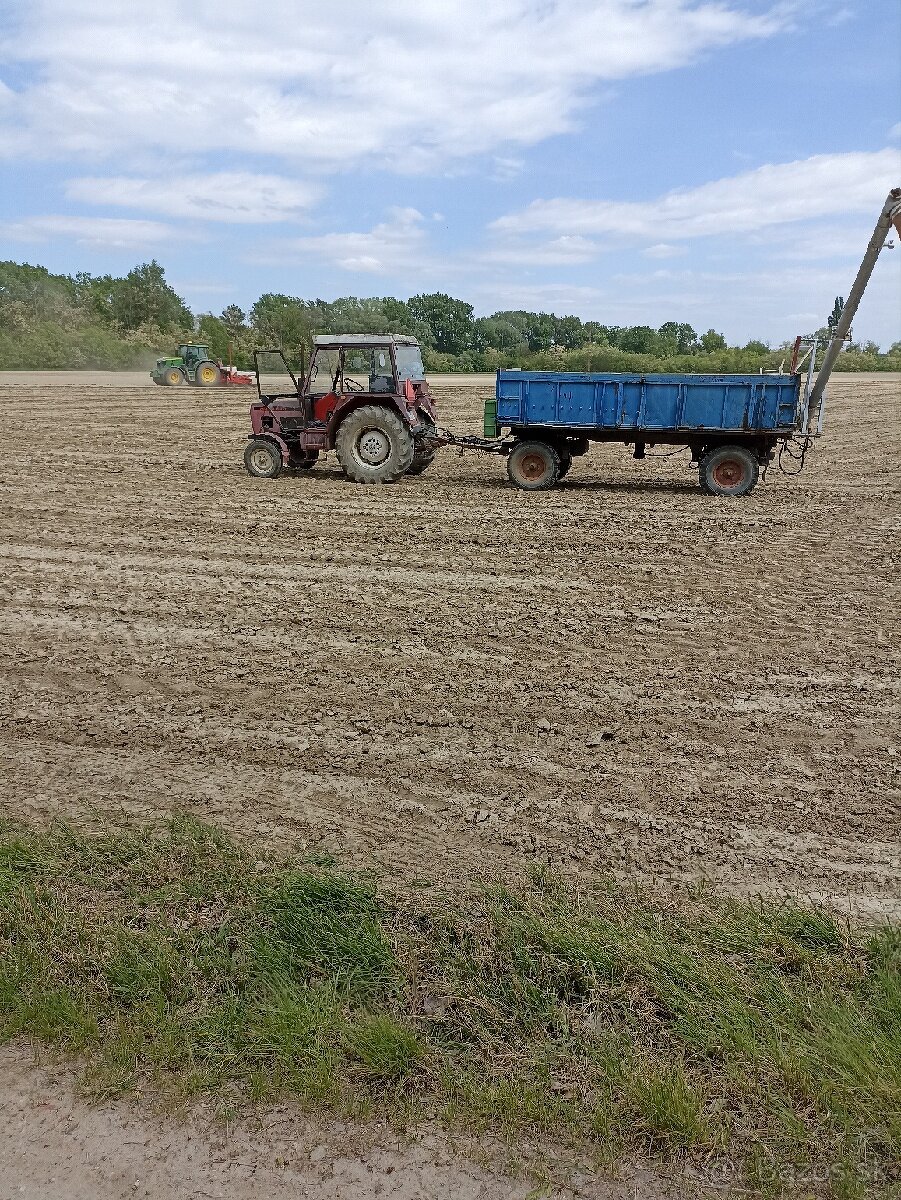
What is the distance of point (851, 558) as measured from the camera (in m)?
8.95

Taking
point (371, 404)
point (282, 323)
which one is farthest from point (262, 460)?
point (282, 323)

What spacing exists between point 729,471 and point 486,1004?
1043cm

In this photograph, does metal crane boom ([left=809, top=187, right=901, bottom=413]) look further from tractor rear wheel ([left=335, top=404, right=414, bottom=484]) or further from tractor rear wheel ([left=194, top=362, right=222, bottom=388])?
tractor rear wheel ([left=194, top=362, right=222, bottom=388])

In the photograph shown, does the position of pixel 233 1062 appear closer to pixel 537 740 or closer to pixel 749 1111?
pixel 749 1111

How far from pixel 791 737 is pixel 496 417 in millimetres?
8276

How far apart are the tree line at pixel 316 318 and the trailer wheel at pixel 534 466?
26.6 m

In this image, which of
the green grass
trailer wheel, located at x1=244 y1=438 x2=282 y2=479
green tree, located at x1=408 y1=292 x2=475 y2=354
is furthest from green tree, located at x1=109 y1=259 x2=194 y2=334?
the green grass

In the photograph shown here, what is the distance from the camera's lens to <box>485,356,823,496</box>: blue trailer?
38.2ft

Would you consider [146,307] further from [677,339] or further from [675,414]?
[675,414]

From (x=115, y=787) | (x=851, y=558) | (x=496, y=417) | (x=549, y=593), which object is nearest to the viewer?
(x=115, y=787)

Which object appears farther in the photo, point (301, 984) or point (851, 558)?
point (851, 558)

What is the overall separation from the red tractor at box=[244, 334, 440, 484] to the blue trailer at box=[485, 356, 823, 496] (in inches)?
46.8

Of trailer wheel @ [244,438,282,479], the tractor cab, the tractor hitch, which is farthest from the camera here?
the tractor cab

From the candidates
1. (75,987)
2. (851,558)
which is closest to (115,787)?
(75,987)
